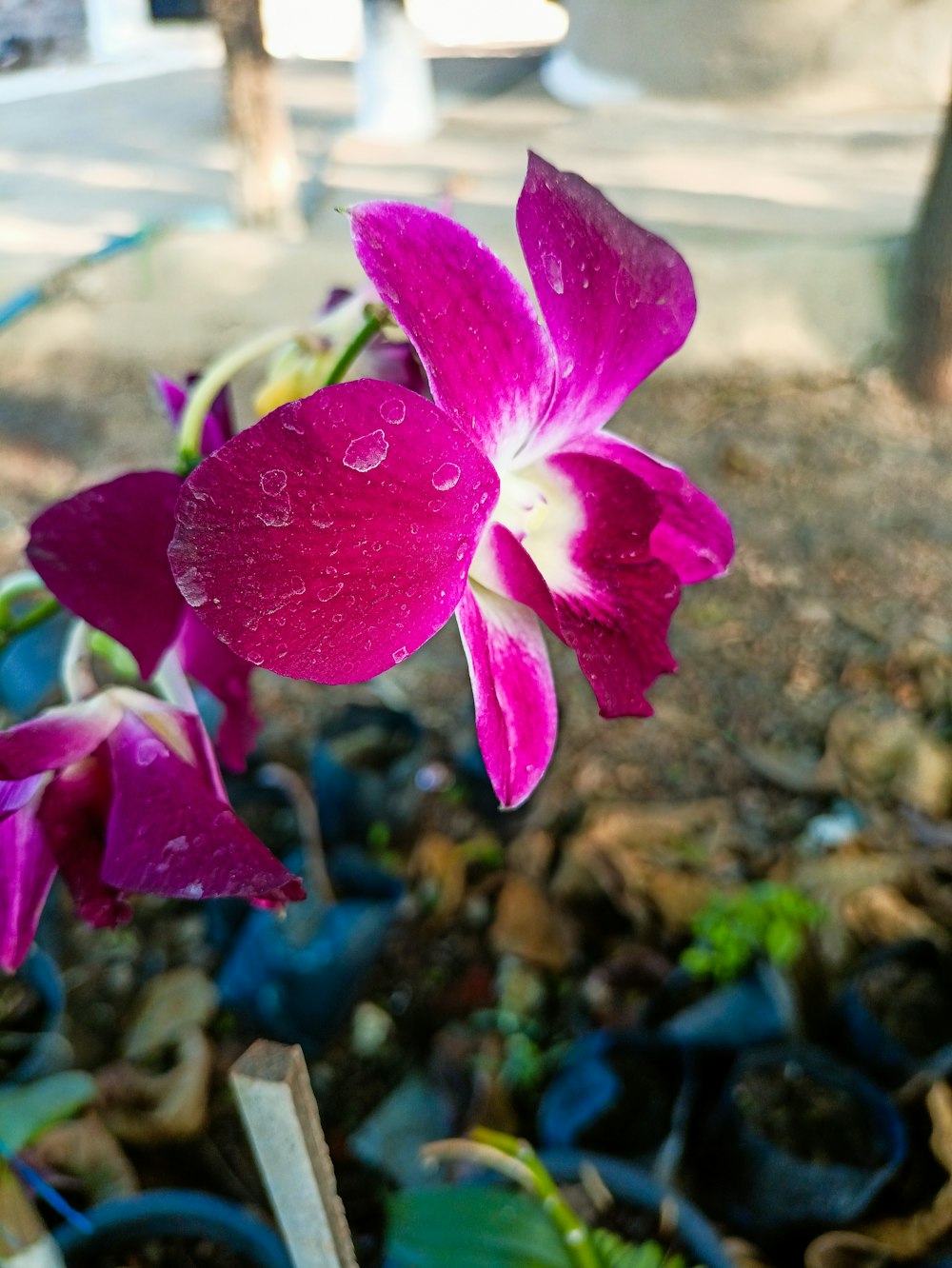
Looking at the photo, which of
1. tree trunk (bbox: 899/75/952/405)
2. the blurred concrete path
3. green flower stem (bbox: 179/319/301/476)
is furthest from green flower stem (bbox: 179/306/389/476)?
the blurred concrete path

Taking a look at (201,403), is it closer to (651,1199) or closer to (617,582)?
(617,582)

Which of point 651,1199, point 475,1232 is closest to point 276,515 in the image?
point 475,1232

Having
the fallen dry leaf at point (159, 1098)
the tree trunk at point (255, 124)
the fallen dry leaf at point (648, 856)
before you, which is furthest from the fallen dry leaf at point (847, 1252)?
the tree trunk at point (255, 124)

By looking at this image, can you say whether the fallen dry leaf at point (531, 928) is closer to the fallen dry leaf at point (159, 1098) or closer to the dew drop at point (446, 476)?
the fallen dry leaf at point (159, 1098)

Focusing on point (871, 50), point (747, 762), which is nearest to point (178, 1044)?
point (747, 762)

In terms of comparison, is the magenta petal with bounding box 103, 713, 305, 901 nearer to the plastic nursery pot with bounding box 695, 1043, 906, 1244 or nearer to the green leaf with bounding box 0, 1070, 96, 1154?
the green leaf with bounding box 0, 1070, 96, 1154
